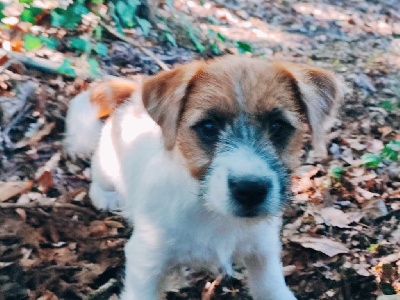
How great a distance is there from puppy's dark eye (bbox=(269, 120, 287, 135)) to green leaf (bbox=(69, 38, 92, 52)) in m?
3.19

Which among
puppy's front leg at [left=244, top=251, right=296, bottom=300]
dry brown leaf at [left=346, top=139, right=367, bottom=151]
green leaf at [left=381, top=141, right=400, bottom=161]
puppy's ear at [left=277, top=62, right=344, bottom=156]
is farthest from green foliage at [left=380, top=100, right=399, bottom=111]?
puppy's front leg at [left=244, top=251, right=296, bottom=300]

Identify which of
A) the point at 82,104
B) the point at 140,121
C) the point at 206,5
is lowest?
the point at 206,5

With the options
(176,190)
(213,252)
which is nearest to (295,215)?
(213,252)

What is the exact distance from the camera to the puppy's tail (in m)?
3.72

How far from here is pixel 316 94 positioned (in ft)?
8.89

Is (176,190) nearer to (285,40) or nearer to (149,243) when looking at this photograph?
(149,243)

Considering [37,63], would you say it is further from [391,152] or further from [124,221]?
[391,152]

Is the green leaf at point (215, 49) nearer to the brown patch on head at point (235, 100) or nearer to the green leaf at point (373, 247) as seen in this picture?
the brown patch on head at point (235, 100)

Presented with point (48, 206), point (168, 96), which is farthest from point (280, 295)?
point (48, 206)

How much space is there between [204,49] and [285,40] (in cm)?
225

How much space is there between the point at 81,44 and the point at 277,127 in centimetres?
326

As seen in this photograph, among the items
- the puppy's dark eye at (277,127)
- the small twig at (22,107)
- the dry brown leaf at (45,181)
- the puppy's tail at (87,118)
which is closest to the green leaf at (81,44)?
the small twig at (22,107)

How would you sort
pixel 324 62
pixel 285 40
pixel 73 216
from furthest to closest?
pixel 285 40
pixel 324 62
pixel 73 216

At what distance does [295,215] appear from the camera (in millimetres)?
3771
